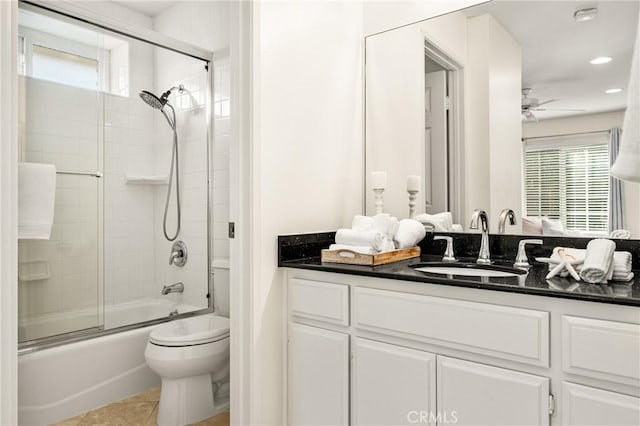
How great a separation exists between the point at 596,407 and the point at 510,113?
118cm

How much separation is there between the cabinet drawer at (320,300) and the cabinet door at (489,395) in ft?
1.28

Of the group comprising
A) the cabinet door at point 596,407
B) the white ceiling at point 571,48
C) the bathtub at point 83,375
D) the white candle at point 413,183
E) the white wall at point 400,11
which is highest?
the white wall at point 400,11

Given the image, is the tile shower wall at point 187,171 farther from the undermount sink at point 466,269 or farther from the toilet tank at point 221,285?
Answer: the undermount sink at point 466,269

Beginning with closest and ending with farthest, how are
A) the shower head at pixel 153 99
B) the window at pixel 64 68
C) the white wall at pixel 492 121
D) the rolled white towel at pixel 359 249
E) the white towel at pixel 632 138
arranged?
the white towel at pixel 632 138, the rolled white towel at pixel 359 249, the white wall at pixel 492 121, the window at pixel 64 68, the shower head at pixel 153 99

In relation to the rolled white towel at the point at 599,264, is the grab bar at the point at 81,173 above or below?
above

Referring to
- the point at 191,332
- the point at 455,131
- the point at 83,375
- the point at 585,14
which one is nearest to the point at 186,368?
the point at 191,332

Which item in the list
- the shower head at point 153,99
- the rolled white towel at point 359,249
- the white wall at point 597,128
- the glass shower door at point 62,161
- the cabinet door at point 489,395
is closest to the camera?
the cabinet door at point 489,395

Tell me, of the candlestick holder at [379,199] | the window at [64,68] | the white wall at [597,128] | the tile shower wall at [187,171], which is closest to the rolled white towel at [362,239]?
the candlestick holder at [379,199]

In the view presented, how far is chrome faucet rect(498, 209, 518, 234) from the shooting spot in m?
1.76

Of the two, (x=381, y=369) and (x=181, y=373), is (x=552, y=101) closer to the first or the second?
(x=381, y=369)

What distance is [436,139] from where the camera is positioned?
6.84 ft

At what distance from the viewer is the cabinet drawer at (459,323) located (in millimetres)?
1222

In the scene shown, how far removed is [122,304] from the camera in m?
2.73

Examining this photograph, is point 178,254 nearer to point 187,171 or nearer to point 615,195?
point 187,171
